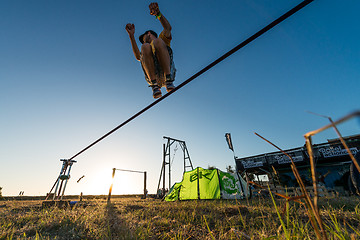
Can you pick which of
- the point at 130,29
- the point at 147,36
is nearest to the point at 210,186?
the point at 147,36

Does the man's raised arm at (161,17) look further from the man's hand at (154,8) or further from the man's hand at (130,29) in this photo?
the man's hand at (130,29)

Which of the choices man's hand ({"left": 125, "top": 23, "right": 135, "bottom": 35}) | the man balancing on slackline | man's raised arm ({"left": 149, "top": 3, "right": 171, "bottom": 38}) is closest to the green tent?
the man balancing on slackline

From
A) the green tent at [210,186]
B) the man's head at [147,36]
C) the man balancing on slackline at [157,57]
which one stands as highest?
the man's head at [147,36]

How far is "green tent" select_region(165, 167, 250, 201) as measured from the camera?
5797 mm

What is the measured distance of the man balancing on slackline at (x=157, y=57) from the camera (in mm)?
2650

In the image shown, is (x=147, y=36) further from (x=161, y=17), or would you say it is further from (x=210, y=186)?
(x=210, y=186)

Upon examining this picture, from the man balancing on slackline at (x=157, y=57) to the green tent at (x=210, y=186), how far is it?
14.8 ft

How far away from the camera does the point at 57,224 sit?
1726mm

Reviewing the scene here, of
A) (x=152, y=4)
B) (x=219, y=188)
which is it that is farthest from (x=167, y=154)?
(x=152, y=4)

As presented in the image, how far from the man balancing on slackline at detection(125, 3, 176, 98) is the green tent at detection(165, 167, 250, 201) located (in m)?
4.50

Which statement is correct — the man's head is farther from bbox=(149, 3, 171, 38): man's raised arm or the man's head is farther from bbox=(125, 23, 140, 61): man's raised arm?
bbox=(149, 3, 171, 38): man's raised arm

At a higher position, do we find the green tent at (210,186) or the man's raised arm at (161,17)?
the man's raised arm at (161,17)

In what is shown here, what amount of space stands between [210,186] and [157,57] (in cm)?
518

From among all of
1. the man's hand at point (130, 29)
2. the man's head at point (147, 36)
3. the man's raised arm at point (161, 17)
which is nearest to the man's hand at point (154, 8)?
the man's raised arm at point (161, 17)
